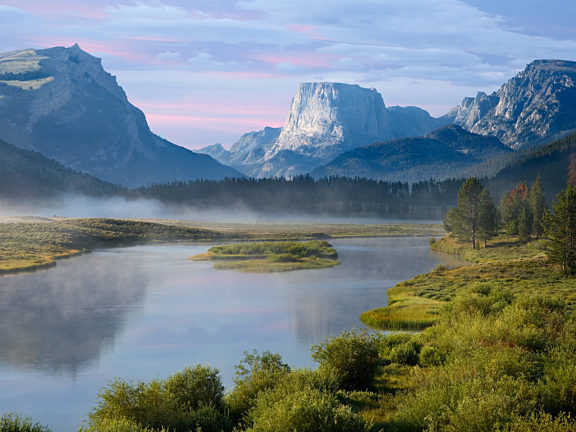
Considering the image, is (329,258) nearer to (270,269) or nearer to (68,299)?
(270,269)

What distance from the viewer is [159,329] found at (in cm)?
4522

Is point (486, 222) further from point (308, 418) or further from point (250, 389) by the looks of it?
point (308, 418)

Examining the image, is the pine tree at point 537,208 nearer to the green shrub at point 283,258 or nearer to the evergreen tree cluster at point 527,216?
the evergreen tree cluster at point 527,216

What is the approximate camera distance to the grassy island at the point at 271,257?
89000 millimetres

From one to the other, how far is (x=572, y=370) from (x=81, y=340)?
113 feet

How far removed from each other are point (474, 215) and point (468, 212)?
1368 mm

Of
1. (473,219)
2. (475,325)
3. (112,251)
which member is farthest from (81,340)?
(473,219)

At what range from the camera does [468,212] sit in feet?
377

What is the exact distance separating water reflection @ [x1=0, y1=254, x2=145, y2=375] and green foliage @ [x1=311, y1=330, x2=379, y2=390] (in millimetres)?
17305

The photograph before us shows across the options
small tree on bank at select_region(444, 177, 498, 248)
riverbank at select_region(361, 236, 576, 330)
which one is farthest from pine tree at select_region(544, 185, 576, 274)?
small tree on bank at select_region(444, 177, 498, 248)

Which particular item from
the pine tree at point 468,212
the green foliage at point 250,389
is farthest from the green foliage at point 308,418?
the pine tree at point 468,212

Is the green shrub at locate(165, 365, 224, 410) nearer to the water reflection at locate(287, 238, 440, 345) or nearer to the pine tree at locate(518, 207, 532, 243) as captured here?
the water reflection at locate(287, 238, 440, 345)

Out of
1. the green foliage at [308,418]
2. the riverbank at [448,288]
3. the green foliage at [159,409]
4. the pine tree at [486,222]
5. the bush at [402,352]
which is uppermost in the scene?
the pine tree at [486,222]

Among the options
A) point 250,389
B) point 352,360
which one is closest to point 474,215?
point 352,360
